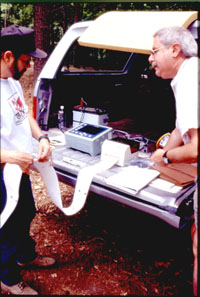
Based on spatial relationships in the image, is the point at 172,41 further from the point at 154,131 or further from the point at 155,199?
the point at 154,131

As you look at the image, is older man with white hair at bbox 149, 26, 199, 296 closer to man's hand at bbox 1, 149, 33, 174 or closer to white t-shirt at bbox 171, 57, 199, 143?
white t-shirt at bbox 171, 57, 199, 143

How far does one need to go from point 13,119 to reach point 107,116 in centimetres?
191

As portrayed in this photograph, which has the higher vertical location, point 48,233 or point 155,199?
point 155,199

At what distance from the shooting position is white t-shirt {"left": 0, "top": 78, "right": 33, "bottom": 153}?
6.98ft

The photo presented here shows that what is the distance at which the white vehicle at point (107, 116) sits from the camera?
8.09ft

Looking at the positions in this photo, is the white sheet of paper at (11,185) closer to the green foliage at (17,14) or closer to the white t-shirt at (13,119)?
the white t-shirt at (13,119)

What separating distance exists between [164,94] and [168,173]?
3.38 metres

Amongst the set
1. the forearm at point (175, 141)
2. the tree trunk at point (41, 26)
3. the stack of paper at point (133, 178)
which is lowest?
the stack of paper at point (133, 178)

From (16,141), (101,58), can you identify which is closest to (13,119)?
(16,141)

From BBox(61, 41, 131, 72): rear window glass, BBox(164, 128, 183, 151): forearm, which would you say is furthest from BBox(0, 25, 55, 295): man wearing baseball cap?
BBox(61, 41, 131, 72): rear window glass

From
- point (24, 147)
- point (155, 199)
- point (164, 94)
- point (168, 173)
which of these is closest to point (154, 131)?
point (164, 94)

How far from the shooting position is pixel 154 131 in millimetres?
4895

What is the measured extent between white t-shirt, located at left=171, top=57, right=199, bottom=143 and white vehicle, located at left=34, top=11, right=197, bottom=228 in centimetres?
47

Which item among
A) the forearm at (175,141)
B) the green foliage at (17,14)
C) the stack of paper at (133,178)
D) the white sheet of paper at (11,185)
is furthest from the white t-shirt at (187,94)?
the green foliage at (17,14)
